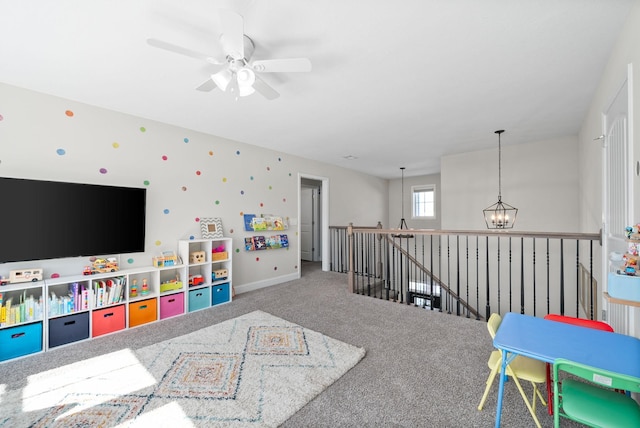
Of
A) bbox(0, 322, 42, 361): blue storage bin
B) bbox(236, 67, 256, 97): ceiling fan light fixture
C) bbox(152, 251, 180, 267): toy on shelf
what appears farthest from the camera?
bbox(152, 251, 180, 267): toy on shelf

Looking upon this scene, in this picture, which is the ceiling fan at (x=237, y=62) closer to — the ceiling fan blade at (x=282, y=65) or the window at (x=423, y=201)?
the ceiling fan blade at (x=282, y=65)

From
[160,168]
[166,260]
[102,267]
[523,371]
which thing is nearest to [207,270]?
[166,260]

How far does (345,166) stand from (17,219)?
5242 millimetres

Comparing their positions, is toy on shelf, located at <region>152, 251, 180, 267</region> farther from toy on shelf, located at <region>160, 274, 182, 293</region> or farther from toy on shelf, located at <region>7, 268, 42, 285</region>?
toy on shelf, located at <region>7, 268, 42, 285</region>

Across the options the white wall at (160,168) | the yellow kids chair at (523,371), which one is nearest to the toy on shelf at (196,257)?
the white wall at (160,168)

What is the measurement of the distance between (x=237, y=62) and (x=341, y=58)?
78 centimetres

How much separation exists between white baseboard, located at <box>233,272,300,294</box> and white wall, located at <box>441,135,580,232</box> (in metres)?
3.26

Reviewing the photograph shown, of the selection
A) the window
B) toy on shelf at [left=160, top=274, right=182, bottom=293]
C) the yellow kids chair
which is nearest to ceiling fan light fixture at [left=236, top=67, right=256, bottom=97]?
the yellow kids chair

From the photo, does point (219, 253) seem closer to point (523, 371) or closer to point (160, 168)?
point (160, 168)

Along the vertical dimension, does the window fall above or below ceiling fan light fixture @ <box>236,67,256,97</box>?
below

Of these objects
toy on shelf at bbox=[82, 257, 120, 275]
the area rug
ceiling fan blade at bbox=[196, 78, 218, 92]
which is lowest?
the area rug

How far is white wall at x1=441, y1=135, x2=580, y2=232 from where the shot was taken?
14.2 feet

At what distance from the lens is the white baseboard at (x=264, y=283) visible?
4282 millimetres

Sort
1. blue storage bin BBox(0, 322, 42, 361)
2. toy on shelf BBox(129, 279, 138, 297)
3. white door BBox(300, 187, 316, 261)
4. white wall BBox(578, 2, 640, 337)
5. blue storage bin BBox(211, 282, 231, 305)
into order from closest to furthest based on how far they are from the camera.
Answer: white wall BBox(578, 2, 640, 337) → blue storage bin BBox(0, 322, 42, 361) → toy on shelf BBox(129, 279, 138, 297) → blue storage bin BBox(211, 282, 231, 305) → white door BBox(300, 187, 316, 261)
